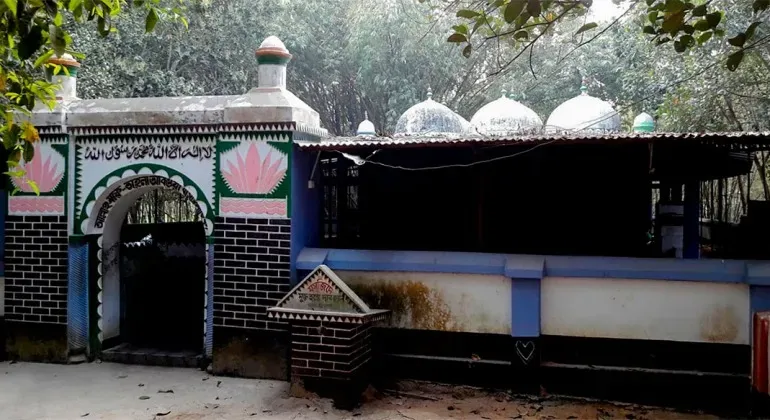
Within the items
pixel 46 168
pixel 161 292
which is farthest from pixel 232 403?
pixel 46 168

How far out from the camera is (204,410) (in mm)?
5793

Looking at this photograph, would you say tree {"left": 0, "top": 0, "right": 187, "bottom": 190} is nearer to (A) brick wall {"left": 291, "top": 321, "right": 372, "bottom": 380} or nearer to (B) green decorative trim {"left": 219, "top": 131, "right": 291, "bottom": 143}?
(B) green decorative trim {"left": 219, "top": 131, "right": 291, "bottom": 143}

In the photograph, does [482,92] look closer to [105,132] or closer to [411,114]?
[411,114]

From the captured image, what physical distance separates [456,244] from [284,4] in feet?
34.0

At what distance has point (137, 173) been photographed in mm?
7137

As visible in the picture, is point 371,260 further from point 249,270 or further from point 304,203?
point 249,270

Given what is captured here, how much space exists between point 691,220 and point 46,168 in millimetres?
8934

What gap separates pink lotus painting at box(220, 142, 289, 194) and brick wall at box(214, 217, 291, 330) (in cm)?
38

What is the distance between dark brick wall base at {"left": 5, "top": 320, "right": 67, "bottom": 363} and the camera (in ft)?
23.8

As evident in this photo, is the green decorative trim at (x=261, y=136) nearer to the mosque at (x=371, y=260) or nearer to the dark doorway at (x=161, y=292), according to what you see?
the mosque at (x=371, y=260)

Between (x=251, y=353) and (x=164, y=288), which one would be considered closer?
(x=251, y=353)

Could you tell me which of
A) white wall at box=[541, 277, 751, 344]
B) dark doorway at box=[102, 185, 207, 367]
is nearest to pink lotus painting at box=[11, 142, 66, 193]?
dark doorway at box=[102, 185, 207, 367]

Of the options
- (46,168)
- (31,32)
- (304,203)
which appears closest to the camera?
(31,32)

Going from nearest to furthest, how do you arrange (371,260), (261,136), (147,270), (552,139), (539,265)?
(552,139), (539,265), (371,260), (261,136), (147,270)
